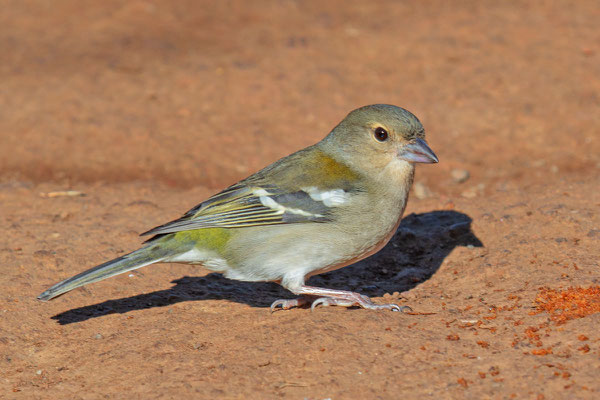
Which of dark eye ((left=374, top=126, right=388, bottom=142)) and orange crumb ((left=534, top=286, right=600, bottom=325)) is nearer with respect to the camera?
orange crumb ((left=534, top=286, right=600, bottom=325))

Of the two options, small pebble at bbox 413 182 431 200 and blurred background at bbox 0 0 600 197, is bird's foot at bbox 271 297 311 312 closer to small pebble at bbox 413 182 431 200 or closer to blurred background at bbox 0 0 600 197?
small pebble at bbox 413 182 431 200

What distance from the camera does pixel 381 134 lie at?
6016mm

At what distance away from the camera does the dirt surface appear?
4.89 m

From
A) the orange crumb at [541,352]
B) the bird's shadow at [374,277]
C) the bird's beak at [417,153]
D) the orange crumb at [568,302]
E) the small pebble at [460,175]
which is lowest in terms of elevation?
the bird's shadow at [374,277]

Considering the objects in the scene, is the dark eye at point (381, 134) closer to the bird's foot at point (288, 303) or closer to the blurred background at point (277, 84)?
the bird's foot at point (288, 303)

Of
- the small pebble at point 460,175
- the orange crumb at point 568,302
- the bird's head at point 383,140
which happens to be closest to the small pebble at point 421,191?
the small pebble at point 460,175

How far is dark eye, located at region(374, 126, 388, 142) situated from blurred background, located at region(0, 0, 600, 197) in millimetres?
2940

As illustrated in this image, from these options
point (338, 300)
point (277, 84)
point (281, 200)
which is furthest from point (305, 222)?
point (277, 84)

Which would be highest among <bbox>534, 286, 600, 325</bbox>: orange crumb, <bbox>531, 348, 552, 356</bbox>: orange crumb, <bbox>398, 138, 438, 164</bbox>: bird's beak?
<bbox>398, 138, 438, 164</bbox>: bird's beak

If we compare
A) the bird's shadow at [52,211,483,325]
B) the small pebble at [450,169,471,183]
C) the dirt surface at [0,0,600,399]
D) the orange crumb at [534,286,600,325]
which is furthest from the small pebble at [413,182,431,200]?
the orange crumb at [534,286,600,325]

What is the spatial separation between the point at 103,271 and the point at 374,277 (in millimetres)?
2569

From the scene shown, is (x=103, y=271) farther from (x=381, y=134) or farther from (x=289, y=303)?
(x=381, y=134)

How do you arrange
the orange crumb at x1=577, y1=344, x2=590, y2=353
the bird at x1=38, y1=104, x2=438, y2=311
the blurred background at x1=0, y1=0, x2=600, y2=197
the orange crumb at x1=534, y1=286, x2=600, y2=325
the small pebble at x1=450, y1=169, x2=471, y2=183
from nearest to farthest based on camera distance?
the orange crumb at x1=577, y1=344, x2=590, y2=353 → the orange crumb at x1=534, y1=286, x2=600, y2=325 → the bird at x1=38, y1=104, x2=438, y2=311 → the small pebble at x1=450, y1=169, x2=471, y2=183 → the blurred background at x1=0, y1=0, x2=600, y2=197

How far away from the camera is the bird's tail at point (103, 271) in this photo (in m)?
5.50
